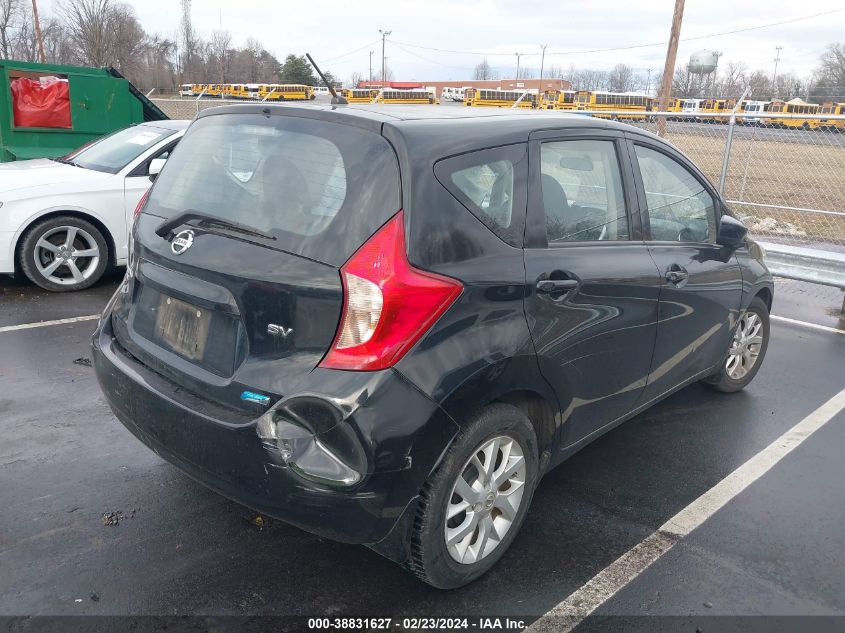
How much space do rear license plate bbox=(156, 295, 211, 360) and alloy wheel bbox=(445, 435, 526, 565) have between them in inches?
42.5

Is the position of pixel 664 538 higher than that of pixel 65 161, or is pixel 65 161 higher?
pixel 65 161

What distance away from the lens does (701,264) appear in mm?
3863

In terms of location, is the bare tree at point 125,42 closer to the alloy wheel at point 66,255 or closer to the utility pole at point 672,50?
the utility pole at point 672,50

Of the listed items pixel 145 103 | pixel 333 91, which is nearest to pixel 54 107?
pixel 145 103

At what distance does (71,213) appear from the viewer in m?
6.61

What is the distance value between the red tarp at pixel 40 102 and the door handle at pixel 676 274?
10368mm

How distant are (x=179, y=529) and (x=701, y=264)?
2931 mm

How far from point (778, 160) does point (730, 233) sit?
11636mm

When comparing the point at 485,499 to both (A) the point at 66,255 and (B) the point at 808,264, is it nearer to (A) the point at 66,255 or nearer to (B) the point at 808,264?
(A) the point at 66,255

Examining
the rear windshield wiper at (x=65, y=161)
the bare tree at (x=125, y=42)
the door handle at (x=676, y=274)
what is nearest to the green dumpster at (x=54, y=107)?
the rear windshield wiper at (x=65, y=161)

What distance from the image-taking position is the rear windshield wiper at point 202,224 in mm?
2575

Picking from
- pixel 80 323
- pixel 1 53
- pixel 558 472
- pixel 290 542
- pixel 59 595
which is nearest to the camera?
pixel 59 595

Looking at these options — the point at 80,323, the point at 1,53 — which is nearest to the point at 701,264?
the point at 80,323

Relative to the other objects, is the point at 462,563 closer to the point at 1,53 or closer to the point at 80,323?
the point at 80,323
